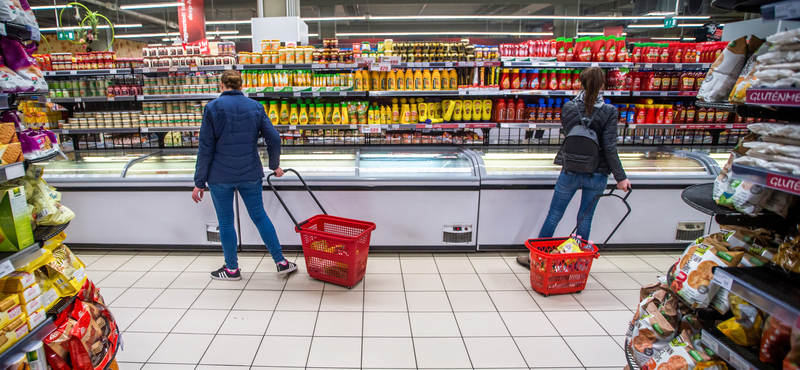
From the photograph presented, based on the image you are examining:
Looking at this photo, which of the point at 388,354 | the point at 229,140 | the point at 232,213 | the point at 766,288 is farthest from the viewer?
the point at 232,213

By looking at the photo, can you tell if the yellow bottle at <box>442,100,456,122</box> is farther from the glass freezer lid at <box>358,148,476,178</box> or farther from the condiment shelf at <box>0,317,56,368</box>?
the condiment shelf at <box>0,317,56,368</box>

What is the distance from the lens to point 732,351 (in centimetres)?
135

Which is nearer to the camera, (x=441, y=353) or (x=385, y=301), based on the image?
(x=441, y=353)

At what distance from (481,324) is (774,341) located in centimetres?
174

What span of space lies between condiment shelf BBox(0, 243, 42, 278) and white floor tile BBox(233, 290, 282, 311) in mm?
1509

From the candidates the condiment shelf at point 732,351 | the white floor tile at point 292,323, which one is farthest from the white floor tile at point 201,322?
the condiment shelf at point 732,351

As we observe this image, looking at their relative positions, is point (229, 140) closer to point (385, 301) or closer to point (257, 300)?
point (257, 300)

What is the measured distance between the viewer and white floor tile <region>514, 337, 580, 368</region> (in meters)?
2.42

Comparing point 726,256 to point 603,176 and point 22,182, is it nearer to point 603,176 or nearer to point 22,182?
point 603,176

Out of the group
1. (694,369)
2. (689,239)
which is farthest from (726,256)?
(689,239)

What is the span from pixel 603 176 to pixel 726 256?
1.96 metres

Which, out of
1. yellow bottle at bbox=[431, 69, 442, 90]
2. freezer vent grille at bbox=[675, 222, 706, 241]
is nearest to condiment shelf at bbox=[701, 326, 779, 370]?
freezer vent grille at bbox=[675, 222, 706, 241]

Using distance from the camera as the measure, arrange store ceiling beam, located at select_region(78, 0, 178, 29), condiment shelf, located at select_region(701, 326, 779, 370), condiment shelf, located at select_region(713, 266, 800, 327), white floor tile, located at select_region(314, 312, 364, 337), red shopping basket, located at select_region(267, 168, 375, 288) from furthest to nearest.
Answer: store ceiling beam, located at select_region(78, 0, 178, 29) < red shopping basket, located at select_region(267, 168, 375, 288) < white floor tile, located at select_region(314, 312, 364, 337) < condiment shelf, located at select_region(701, 326, 779, 370) < condiment shelf, located at select_region(713, 266, 800, 327)

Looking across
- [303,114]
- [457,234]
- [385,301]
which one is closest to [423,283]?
[385,301]
